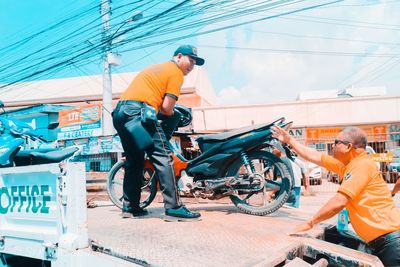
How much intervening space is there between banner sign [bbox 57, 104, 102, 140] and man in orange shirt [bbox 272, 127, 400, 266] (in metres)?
11.7

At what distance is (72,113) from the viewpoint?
541 inches

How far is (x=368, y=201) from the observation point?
2281 millimetres

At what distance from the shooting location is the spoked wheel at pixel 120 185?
152 inches

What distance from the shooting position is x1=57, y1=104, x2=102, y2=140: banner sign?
43.2ft

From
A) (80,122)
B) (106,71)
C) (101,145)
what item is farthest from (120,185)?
(80,122)

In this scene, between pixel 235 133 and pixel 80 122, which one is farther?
pixel 80 122

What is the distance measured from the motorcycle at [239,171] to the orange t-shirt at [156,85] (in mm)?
704

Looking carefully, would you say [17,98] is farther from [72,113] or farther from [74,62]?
[74,62]

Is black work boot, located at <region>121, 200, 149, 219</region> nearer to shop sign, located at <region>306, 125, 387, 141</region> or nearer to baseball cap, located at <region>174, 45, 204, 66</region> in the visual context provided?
baseball cap, located at <region>174, 45, 204, 66</region>

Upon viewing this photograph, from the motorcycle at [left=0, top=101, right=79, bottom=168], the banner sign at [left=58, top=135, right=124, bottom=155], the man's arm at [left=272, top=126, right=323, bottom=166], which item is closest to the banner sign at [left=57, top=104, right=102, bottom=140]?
the banner sign at [left=58, top=135, right=124, bottom=155]

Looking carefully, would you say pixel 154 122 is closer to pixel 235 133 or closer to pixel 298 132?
pixel 235 133

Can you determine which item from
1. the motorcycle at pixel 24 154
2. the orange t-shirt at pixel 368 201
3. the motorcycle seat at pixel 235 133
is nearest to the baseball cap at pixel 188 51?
the motorcycle seat at pixel 235 133

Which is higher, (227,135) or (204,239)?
(227,135)

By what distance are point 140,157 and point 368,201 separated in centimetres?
194
